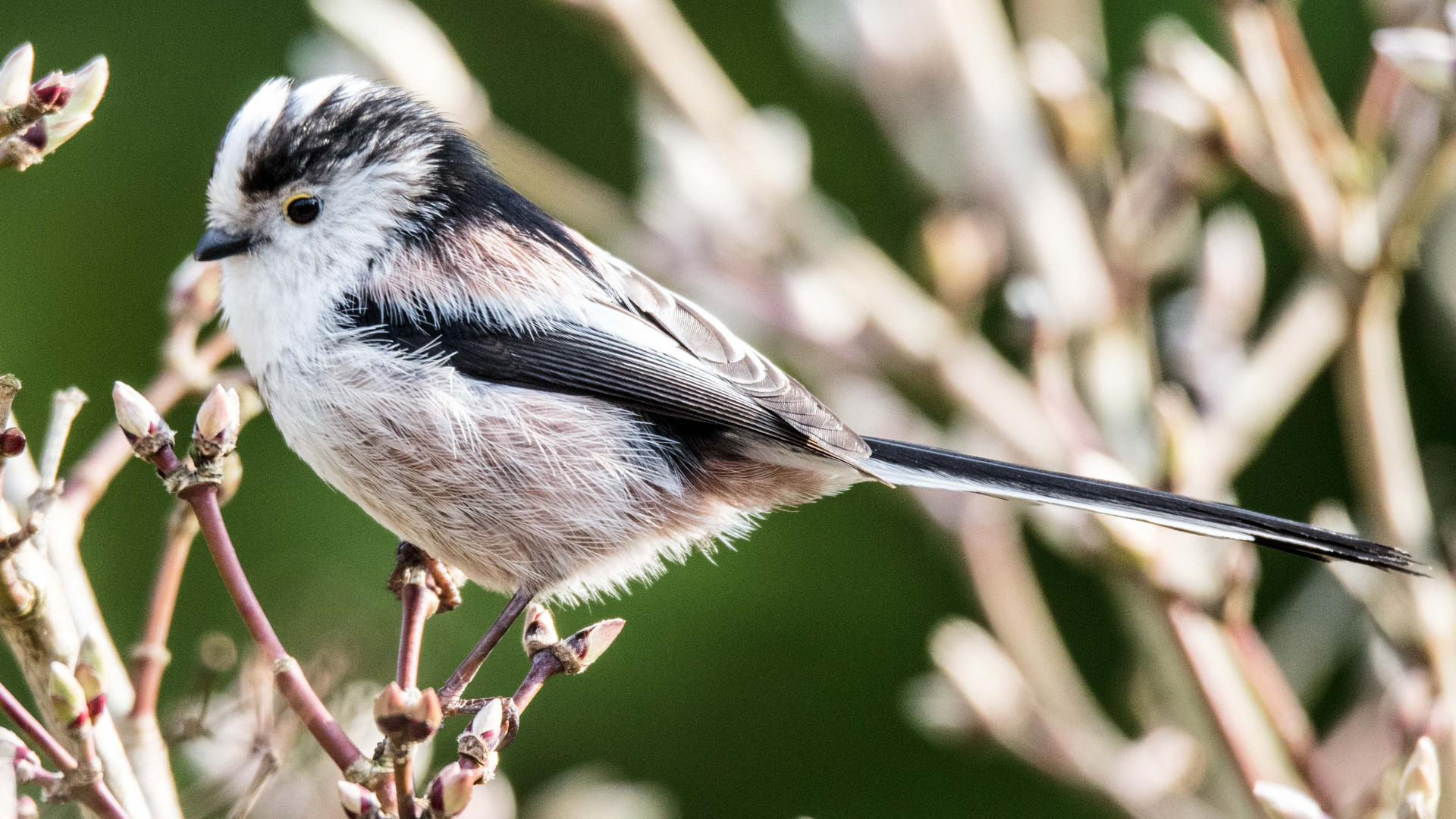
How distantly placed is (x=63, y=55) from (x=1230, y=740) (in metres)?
3.18

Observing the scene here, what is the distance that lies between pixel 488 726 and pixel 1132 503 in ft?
2.48

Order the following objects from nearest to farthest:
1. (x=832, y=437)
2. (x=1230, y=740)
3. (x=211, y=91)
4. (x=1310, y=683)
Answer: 1. (x=1230, y=740)
2. (x=832, y=437)
3. (x=1310, y=683)
4. (x=211, y=91)

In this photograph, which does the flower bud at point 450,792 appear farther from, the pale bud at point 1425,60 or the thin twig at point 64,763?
the pale bud at point 1425,60

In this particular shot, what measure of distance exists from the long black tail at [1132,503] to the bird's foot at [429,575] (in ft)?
1.76

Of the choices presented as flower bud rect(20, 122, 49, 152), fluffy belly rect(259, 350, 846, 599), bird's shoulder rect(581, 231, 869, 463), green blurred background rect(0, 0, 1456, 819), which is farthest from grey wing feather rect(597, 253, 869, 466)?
green blurred background rect(0, 0, 1456, 819)

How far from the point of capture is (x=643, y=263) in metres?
2.21

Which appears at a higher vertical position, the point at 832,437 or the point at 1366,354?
the point at 1366,354

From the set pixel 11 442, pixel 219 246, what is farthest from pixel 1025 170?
pixel 11 442

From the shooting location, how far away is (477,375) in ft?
5.28

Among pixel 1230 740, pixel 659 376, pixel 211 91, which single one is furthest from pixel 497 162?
pixel 211 91

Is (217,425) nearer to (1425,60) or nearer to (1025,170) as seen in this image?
(1425,60)

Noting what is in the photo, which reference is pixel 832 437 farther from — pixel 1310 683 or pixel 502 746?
pixel 1310 683

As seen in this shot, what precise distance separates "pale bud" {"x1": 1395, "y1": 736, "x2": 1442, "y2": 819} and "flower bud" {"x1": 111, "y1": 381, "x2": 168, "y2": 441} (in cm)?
106

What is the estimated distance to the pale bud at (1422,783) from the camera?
3.54ft
